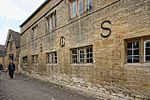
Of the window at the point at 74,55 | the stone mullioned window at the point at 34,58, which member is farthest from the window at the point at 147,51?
the stone mullioned window at the point at 34,58

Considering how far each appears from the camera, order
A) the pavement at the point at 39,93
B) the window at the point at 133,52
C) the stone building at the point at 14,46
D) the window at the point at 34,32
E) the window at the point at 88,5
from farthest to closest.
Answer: the stone building at the point at 14,46, the window at the point at 34,32, the window at the point at 88,5, the pavement at the point at 39,93, the window at the point at 133,52

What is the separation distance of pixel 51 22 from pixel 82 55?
230 inches

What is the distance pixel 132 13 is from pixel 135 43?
1091mm

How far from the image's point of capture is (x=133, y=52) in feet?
25.5

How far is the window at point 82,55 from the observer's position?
10.6 metres

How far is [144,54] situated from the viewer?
7.30 metres

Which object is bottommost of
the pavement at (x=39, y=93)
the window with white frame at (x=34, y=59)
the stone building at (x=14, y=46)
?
the pavement at (x=39, y=93)

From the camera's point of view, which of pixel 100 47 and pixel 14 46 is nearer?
pixel 100 47

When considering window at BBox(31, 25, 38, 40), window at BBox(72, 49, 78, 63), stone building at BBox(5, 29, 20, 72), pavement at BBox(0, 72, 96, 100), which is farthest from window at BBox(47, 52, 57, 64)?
stone building at BBox(5, 29, 20, 72)

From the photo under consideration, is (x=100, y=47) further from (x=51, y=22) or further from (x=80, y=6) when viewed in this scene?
(x=51, y=22)

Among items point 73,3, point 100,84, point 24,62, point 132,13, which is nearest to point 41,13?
point 73,3

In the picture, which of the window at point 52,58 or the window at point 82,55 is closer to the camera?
the window at point 82,55

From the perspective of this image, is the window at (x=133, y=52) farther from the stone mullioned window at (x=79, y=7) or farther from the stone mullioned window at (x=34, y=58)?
the stone mullioned window at (x=34, y=58)

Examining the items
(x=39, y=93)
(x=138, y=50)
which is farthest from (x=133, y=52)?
(x=39, y=93)
